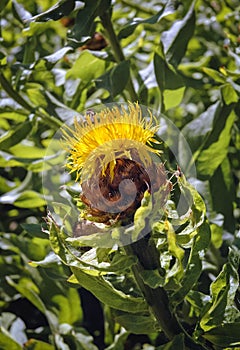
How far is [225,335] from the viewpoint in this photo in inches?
38.6

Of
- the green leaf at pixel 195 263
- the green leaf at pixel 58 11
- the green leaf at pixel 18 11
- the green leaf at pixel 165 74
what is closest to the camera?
the green leaf at pixel 195 263

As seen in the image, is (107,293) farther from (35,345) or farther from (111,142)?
(35,345)

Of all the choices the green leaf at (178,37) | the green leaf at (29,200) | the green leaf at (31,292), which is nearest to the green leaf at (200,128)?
the green leaf at (178,37)

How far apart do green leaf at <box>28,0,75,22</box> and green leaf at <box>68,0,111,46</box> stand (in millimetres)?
29

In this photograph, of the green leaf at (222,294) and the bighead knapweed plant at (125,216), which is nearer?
the bighead knapweed plant at (125,216)

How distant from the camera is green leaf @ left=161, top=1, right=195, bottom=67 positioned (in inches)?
53.5

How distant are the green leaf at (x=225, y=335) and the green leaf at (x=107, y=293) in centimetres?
11

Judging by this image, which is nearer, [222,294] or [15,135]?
[222,294]

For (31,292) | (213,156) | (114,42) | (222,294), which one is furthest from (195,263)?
(114,42)

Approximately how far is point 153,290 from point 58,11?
59cm

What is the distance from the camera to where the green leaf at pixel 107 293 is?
0.88 meters

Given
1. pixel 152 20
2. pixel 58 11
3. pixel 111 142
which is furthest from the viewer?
pixel 152 20

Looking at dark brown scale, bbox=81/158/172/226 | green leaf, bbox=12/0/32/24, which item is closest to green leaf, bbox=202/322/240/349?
dark brown scale, bbox=81/158/172/226

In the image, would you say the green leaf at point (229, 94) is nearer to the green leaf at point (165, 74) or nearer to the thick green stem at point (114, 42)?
the green leaf at point (165, 74)
